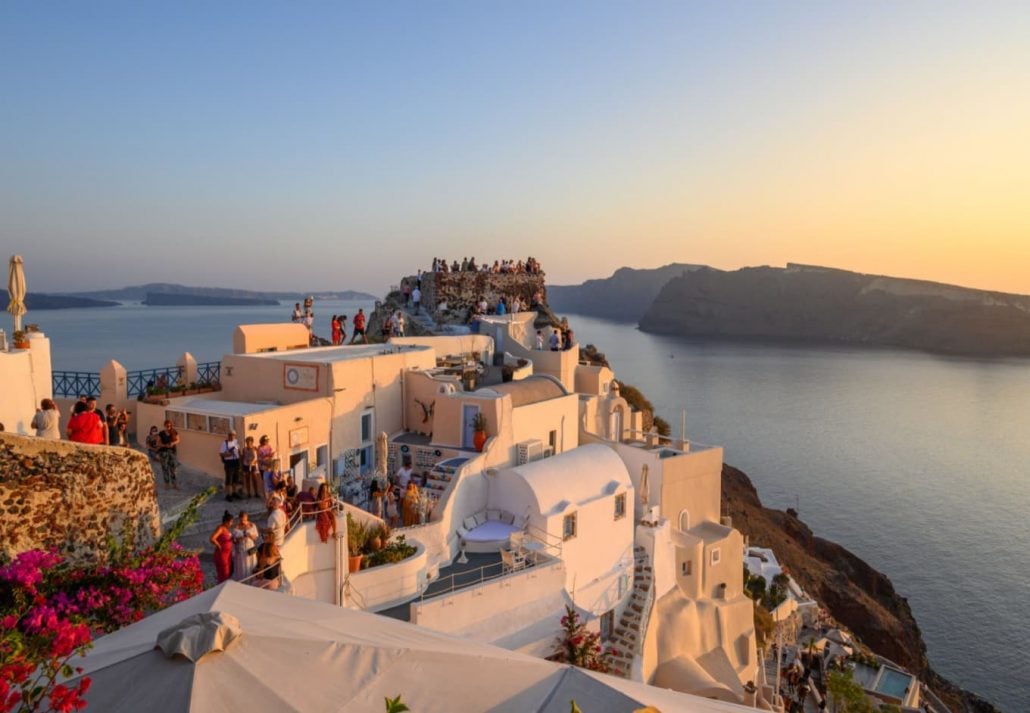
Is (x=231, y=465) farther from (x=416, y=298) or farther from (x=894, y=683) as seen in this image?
(x=894, y=683)

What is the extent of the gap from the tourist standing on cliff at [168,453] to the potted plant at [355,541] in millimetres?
4100

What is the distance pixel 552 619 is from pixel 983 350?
174 m

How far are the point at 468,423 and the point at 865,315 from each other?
607 feet

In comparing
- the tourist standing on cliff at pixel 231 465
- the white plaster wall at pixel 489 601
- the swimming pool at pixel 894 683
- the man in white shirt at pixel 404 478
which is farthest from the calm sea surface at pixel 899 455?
the tourist standing on cliff at pixel 231 465

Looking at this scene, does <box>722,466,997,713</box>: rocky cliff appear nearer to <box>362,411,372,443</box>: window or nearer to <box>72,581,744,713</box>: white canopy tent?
<box>362,411,372,443</box>: window

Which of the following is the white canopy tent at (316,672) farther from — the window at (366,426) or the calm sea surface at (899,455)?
the calm sea surface at (899,455)

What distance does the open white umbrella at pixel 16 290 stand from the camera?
12172mm

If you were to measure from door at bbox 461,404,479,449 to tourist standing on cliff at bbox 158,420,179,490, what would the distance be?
730cm

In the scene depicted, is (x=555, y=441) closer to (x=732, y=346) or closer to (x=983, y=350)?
(x=732, y=346)

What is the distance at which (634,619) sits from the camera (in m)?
19.0

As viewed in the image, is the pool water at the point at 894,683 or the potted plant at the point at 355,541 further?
the pool water at the point at 894,683

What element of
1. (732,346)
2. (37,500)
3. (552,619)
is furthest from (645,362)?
(37,500)

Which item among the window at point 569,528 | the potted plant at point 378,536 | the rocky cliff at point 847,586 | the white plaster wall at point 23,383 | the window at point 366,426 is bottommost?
the rocky cliff at point 847,586

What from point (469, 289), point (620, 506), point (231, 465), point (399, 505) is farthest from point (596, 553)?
point (469, 289)
